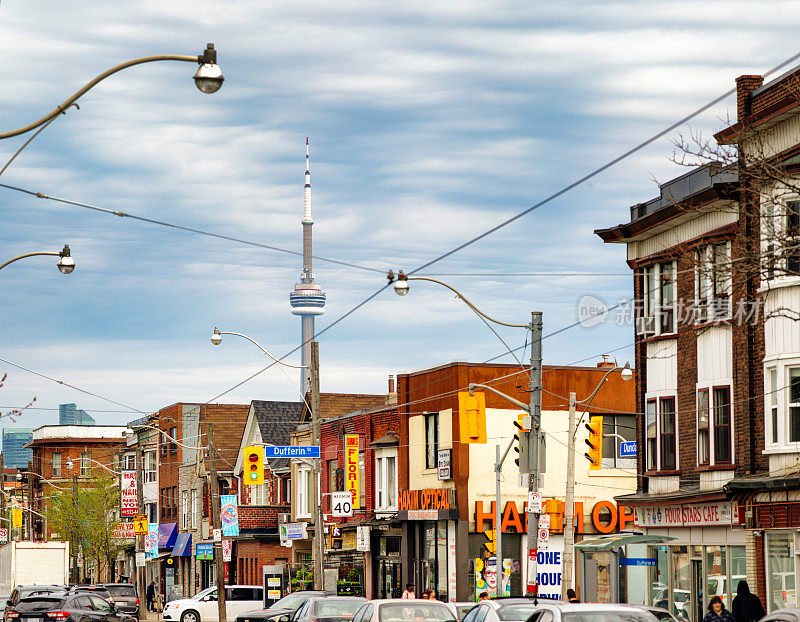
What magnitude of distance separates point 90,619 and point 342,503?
9.65m

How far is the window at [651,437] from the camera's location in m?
36.1

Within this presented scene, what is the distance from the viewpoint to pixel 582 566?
43.6 meters

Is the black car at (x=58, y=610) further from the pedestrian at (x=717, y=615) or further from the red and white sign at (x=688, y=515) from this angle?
the pedestrian at (x=717, y=615)

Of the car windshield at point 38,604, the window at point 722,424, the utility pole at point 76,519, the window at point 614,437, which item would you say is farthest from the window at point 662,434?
the utility pole at point 76,519

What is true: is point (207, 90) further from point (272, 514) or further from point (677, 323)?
point (272, 514)

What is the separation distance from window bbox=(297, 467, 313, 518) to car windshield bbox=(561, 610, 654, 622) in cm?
4531

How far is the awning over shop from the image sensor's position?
271ft

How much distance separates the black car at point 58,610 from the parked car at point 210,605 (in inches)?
615

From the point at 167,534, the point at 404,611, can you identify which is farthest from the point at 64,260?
the point at 167,534

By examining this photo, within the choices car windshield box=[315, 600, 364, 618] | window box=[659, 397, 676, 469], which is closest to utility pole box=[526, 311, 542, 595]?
car windshield box=[315, 600, 364, 618]

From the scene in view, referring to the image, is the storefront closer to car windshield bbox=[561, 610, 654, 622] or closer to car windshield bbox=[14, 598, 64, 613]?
car windshield bbox=[561, 610, 654, 622]

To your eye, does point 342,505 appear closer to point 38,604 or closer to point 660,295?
point 38,604

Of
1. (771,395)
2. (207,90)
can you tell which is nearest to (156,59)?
(207,90)

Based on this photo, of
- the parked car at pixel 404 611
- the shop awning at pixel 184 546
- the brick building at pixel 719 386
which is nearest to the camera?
the parked car at pixel 404 611
